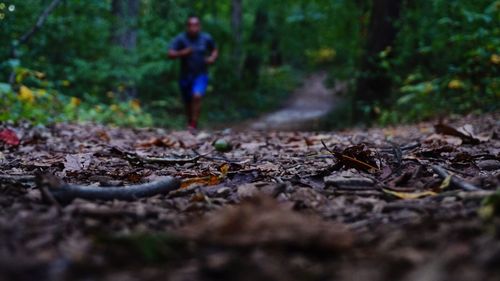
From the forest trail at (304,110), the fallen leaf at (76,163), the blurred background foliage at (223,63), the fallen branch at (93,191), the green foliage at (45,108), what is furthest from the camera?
the forest trail at (304,110)

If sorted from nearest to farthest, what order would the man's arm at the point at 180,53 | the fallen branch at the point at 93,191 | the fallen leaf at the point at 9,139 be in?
1. the fallen branch at the point at 93,191
2. the fallen leaf at the point at 9,139
3. the man's arm at the point at 180,53

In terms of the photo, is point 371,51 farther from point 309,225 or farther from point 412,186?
point 309,225

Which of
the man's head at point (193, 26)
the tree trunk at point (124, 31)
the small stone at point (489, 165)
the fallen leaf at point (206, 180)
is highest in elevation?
the tree trunk at point (124, 31)

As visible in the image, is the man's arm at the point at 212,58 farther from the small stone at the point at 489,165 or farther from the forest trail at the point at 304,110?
the small stone at the point at 489,165

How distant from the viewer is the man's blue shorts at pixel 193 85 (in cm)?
787

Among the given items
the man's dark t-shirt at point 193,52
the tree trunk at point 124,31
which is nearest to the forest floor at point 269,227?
Answer: the man's dark t-shirt at point 193,52

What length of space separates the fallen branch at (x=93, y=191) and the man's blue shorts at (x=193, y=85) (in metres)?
6.04

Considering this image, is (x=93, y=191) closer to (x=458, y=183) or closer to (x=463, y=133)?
(x=458, y=183)

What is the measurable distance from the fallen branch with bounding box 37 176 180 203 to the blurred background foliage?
3.73 meters

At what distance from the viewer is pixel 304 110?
52.3 ft

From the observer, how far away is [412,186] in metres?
1.92

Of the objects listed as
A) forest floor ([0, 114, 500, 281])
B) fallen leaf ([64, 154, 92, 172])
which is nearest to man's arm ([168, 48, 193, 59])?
fallen leaf ([64, 154, 92, 172])

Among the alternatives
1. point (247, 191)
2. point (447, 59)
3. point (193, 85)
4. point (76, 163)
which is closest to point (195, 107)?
point (193, 85)

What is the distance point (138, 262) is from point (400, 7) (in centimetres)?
831
